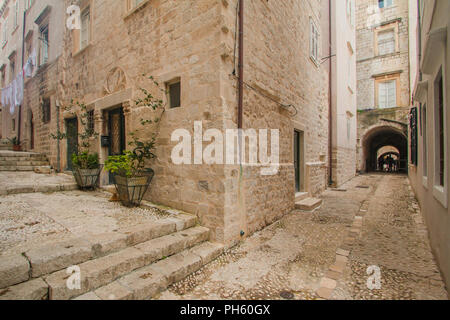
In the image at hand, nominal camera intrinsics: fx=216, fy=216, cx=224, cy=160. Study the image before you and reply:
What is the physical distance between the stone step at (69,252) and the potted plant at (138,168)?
1.09 meters

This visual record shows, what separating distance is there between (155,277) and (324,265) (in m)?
2.13

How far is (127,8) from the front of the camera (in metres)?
4.92

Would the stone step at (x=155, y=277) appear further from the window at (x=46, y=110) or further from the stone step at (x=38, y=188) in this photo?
the window at (x=46, y=110)

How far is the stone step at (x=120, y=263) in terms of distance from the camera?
6.16 ft

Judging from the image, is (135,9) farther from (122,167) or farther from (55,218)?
(55,218)

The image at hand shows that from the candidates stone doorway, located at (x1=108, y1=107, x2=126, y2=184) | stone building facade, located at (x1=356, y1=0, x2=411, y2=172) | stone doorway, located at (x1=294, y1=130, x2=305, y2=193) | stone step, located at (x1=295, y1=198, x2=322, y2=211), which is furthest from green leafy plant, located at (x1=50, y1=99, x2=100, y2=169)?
stone building facade, located at (x1=356, y1=0, x2=411, y2=172)

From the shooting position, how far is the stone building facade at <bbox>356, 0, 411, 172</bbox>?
1551 cm

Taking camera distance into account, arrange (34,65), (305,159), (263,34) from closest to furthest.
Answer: (263,34)
(305,159)
(34,65)

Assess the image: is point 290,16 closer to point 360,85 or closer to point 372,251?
point 372,251

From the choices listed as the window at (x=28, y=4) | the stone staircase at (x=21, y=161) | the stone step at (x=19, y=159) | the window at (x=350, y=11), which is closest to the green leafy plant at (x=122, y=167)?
the stone staircase at (x=21, y=161)

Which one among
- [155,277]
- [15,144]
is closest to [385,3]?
[155,277]
